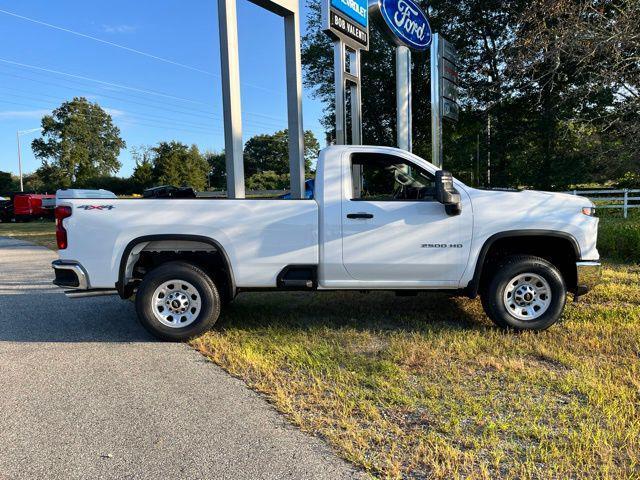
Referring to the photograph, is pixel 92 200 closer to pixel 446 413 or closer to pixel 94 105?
pixel 446 413

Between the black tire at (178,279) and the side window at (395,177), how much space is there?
1.89 metres

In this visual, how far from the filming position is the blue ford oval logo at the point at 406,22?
33.5 ft

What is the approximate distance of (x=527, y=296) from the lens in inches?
213

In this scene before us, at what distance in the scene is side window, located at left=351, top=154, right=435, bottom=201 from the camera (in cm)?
554

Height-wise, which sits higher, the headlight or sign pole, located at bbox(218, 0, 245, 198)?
sign pole, located at bbox(218, 0, 245, 198)

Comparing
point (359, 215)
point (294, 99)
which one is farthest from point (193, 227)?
point (294, 99)

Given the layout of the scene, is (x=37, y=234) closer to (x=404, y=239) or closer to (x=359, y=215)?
(x=359, y=215)

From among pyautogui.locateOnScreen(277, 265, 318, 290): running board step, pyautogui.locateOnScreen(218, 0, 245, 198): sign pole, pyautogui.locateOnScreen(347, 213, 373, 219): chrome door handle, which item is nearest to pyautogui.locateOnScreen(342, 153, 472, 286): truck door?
pyautogui.locateOnScreen(347, 213, 373, 219): chrome door handle

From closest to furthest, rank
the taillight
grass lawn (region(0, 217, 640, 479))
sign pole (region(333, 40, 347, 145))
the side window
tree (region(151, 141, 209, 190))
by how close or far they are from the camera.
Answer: grass lawn (region(0, 217, 640, 479)) < the taillight < the side window < sign pole (region(333, 40, 347, 145)) < tree (region(151, 141, 209, 190))

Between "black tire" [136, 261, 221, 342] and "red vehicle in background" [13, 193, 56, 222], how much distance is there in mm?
31890

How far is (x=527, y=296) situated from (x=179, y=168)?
2353 inches

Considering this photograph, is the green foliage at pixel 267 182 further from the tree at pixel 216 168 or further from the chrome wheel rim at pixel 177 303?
the chrome wheel rim at pixel 177 303

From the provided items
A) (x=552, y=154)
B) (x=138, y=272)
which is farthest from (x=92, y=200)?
(x=552, y=154)

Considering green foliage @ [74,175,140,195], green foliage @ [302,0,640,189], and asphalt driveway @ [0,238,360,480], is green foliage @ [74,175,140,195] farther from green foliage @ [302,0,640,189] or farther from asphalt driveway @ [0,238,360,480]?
asphalt driveway @ [0,238,360,480]
